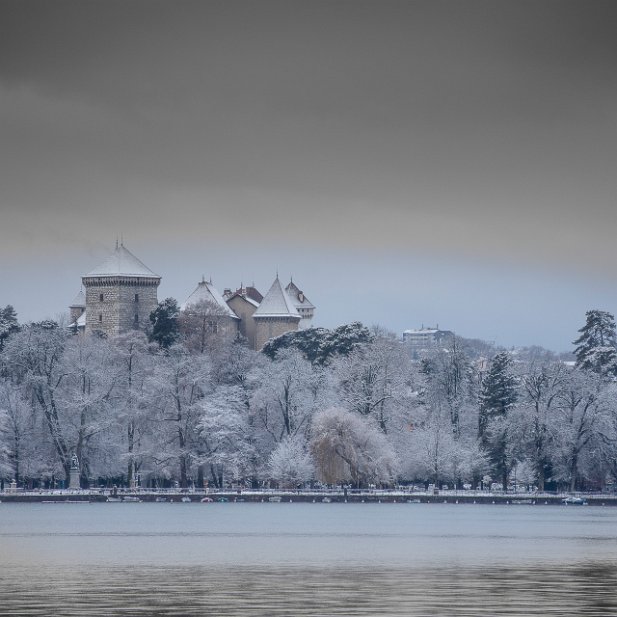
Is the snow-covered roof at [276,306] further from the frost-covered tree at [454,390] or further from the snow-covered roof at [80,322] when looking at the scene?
the frost-covered tree at [454,390]

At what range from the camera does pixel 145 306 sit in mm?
159750

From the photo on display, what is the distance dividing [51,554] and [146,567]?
6679mm

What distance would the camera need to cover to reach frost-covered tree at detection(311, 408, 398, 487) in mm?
107062

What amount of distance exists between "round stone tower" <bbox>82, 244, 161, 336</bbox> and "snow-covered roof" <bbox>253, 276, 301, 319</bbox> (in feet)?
34.3

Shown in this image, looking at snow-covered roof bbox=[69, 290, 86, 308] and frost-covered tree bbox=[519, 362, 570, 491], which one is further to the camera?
snow-covered roof bbox=[69, 290, 86, 308]

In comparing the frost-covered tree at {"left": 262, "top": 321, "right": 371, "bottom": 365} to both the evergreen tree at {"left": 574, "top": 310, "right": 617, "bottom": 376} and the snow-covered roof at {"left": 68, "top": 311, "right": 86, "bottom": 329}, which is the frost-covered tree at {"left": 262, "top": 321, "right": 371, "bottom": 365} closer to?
the evergreen tree at {"left": 574, "top": 310, "right": 617, "bottom": 376}

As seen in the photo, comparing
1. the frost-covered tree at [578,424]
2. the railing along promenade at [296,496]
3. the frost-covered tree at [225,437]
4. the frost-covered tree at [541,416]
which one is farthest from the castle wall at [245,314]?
the frost-covered tree at [578,424]

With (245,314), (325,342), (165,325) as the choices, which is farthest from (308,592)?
(245,314)

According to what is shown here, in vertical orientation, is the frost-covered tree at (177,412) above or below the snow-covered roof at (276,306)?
below

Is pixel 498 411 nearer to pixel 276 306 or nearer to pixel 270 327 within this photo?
pixel 270 327

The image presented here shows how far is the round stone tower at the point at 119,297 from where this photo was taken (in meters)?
158

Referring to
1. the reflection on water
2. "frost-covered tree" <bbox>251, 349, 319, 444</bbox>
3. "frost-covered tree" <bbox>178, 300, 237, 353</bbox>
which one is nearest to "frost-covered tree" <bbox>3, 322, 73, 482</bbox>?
"frost-covered tree" <bbox>251, 349, 319, 444</bbox>

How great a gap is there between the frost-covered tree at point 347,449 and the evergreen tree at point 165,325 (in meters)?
33.2

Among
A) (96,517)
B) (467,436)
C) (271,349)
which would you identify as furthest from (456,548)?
(271,349)
